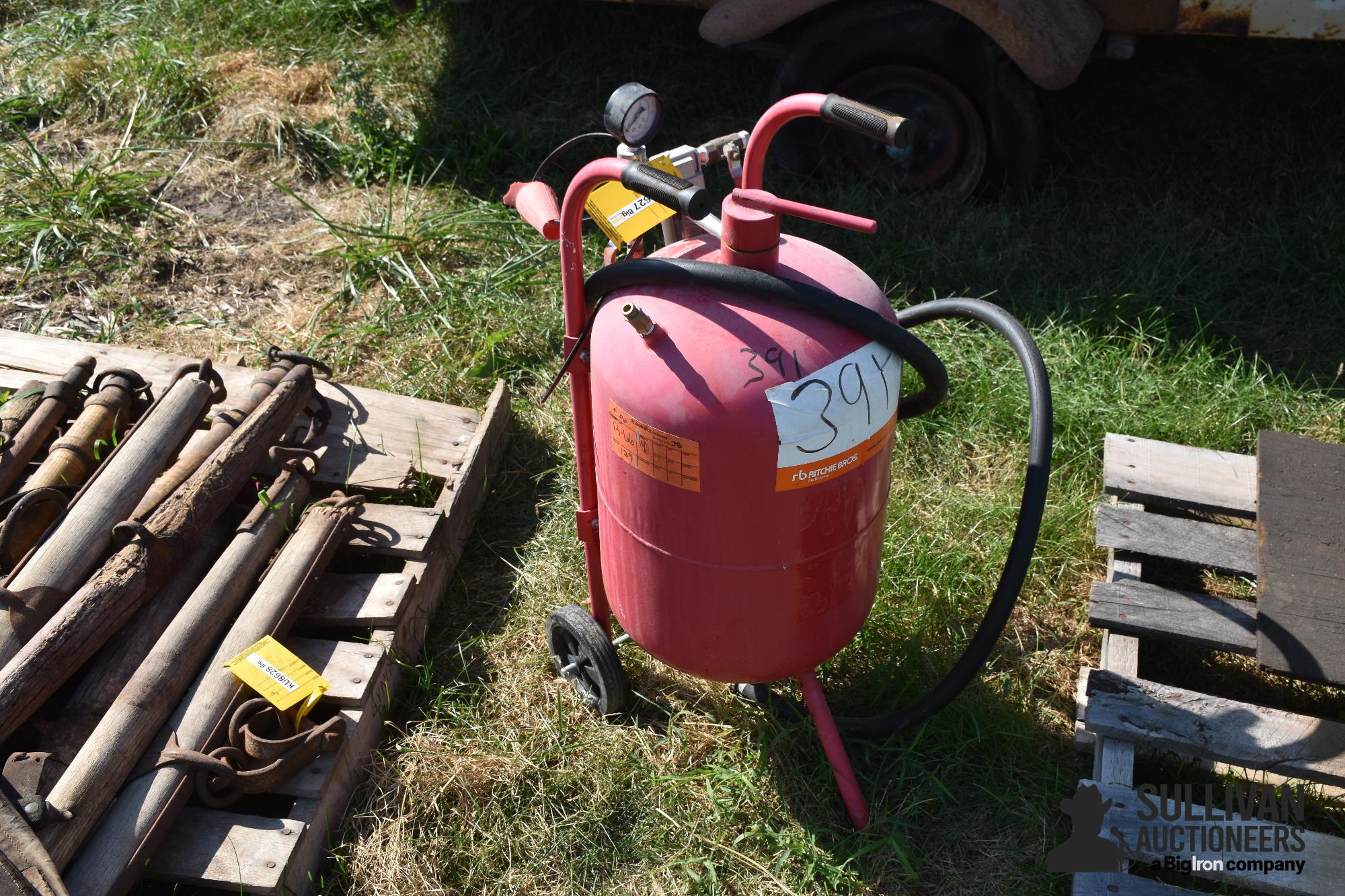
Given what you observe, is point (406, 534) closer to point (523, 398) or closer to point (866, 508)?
point (523, 398)

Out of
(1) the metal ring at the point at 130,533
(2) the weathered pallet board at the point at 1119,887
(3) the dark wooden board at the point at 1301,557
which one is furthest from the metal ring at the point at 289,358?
(3) the dark wooden board at the point at 1301,557

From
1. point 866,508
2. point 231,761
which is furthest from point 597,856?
point 866,508

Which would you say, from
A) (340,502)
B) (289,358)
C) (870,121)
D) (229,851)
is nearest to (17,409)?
(289,358)

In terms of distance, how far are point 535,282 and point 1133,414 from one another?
6.50 feet

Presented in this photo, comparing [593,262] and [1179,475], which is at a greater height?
[593,262]

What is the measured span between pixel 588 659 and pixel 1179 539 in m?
1.47

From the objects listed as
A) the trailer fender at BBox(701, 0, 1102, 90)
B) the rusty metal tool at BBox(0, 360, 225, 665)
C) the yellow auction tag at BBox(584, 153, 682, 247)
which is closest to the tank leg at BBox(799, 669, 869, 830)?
the yellow auction tag at BBox(584, 153, 682, 247)

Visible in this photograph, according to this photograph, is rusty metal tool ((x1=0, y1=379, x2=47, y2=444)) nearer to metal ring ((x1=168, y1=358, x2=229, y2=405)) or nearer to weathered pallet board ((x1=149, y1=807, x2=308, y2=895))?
metal ring ((x1=168, y1=358, x2=229, y2=405))

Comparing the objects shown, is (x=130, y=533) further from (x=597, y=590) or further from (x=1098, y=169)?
(x=1098, y=169)

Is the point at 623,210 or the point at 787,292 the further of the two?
the point at 623,210

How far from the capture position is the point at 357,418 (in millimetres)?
2967

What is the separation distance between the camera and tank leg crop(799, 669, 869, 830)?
2131mm

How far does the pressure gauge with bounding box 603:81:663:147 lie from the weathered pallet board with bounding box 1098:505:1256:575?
1.49 metres

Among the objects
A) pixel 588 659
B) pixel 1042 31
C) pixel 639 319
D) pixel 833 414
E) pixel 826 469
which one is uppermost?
pixel 1042 31
